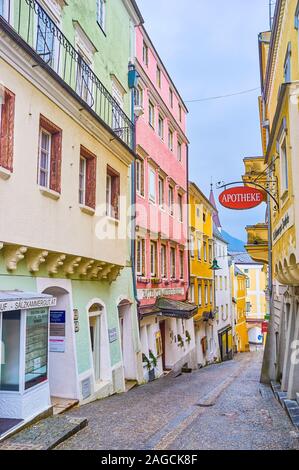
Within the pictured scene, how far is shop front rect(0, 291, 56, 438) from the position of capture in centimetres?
717

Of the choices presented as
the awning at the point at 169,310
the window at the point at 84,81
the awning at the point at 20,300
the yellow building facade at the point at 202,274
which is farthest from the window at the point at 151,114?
the awning at the point at 20,300

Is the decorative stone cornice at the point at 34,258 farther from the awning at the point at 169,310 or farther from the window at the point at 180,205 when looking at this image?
the window at the point at 180,205

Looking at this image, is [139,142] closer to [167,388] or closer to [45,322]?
[167,388]

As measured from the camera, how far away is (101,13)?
1401 cm

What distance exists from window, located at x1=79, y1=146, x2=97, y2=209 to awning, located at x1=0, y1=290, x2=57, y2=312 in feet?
11.2

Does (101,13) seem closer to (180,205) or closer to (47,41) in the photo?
(47,41)

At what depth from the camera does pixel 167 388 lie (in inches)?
566

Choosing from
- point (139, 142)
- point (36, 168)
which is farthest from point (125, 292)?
point (36, 168)

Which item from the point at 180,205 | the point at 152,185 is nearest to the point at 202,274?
the point at 180,205

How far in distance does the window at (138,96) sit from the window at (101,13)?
3.33 metres

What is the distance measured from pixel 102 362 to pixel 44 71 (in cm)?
759

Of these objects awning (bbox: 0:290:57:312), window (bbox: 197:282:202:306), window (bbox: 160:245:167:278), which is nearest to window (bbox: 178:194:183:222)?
window (bbox: 160:245:167:278)
